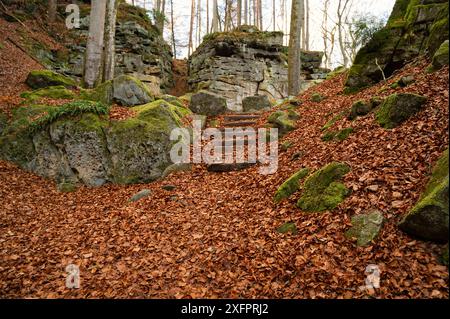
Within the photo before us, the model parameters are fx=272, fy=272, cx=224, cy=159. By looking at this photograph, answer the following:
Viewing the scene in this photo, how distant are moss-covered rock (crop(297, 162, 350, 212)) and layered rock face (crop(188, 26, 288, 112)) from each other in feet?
41.9

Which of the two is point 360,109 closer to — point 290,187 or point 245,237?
point 290,187

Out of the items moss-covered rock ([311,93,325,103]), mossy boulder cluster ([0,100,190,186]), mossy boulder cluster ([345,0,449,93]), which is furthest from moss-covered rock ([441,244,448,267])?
moss-covered rock ([311,93,325,103])

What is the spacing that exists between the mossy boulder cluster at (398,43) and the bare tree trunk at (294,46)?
4511 mm

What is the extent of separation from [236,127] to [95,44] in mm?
6540

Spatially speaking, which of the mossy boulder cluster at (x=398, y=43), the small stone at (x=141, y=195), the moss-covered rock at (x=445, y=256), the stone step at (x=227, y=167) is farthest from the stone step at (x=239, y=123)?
the moss-covered rock at (x=445, y=256)

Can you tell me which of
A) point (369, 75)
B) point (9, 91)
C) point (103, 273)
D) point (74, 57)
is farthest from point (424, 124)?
point (74, 57)

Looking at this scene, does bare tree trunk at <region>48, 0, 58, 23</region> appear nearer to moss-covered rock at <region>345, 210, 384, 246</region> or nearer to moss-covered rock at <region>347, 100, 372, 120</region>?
moss-covered rock at <region>347, 100, 372, 120</region>

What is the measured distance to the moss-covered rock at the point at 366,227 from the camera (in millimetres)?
3514

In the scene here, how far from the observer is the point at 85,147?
7.94 meters

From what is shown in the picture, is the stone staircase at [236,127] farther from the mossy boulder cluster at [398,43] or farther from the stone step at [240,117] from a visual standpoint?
the mossy boulder cluster at [398,43]

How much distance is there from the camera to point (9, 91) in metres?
9.78

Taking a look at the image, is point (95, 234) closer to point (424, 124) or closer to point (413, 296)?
point (413, 296)

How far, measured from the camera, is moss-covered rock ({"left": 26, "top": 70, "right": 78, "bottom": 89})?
10727 millimetres
